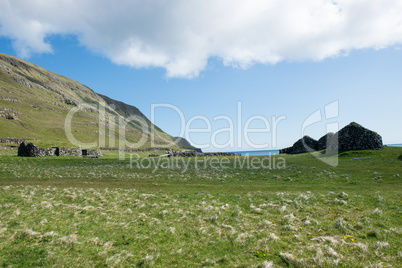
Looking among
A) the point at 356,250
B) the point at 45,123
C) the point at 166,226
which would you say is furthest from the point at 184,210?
the point at 45,123

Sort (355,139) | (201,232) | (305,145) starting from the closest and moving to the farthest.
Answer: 1. (201,232)
2. (355,139)
3. (305,145)

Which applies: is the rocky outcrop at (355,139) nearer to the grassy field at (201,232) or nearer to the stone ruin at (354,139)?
the stone ruin at (354,139)

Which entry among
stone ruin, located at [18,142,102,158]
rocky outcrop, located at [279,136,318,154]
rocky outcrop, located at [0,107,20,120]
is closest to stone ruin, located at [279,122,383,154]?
rocky outcrop, located at [279,136,318,154]

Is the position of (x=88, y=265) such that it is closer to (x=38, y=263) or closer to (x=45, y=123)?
(x=38, y=263)

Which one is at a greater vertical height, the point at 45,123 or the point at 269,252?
the point at 45,123

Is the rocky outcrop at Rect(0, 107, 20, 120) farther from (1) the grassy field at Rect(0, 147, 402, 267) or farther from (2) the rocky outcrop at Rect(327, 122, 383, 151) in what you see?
(2) the rocky outcrop at Rect(327, 122, 383, 151)

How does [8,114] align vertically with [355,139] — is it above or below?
above

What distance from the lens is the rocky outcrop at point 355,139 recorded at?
5403cm

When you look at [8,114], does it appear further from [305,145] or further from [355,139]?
[355,139]

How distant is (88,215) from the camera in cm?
1242

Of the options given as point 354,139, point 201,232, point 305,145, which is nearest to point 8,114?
point 305,145

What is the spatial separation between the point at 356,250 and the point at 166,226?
8.50 metres

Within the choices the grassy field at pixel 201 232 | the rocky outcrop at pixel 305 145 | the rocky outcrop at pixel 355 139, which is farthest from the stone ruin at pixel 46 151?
the rocky outcrop at pixel 355 139

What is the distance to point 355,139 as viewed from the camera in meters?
56.4
